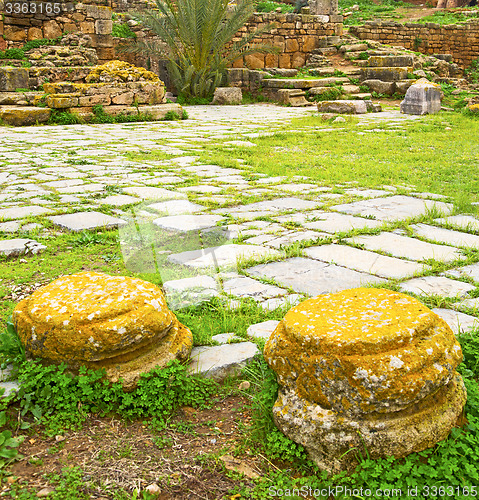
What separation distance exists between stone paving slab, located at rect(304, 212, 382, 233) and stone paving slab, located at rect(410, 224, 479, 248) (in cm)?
31

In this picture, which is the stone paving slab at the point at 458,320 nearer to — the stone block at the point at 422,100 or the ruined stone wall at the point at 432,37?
the stone block at the point at 422,100

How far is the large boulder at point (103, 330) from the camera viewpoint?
191 centimetres

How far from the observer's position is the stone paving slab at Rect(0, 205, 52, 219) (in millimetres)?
4128

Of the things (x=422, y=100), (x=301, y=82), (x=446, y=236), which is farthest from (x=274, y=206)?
(x=301, y=82)

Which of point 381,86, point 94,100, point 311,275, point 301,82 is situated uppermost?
point 301,82

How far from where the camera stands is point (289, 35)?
60.1 ft

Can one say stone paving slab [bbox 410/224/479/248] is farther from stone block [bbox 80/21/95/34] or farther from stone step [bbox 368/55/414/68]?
stone block [bbox 80/21/95/34]

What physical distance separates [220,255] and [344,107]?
975 cm

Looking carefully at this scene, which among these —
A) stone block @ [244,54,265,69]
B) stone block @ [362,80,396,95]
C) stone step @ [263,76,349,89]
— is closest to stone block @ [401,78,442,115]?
stone block @ [362,80,396,95]

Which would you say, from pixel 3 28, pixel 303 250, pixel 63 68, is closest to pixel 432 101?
pixel 63 68

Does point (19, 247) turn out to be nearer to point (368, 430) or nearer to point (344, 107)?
point (368, 430)

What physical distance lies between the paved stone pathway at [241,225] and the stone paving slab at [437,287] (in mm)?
10

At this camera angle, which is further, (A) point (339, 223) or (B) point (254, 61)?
(B) point (254, 61)

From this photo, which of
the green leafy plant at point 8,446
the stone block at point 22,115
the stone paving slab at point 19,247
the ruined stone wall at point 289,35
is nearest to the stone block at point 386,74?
the ruined stone wall at point 289,35
